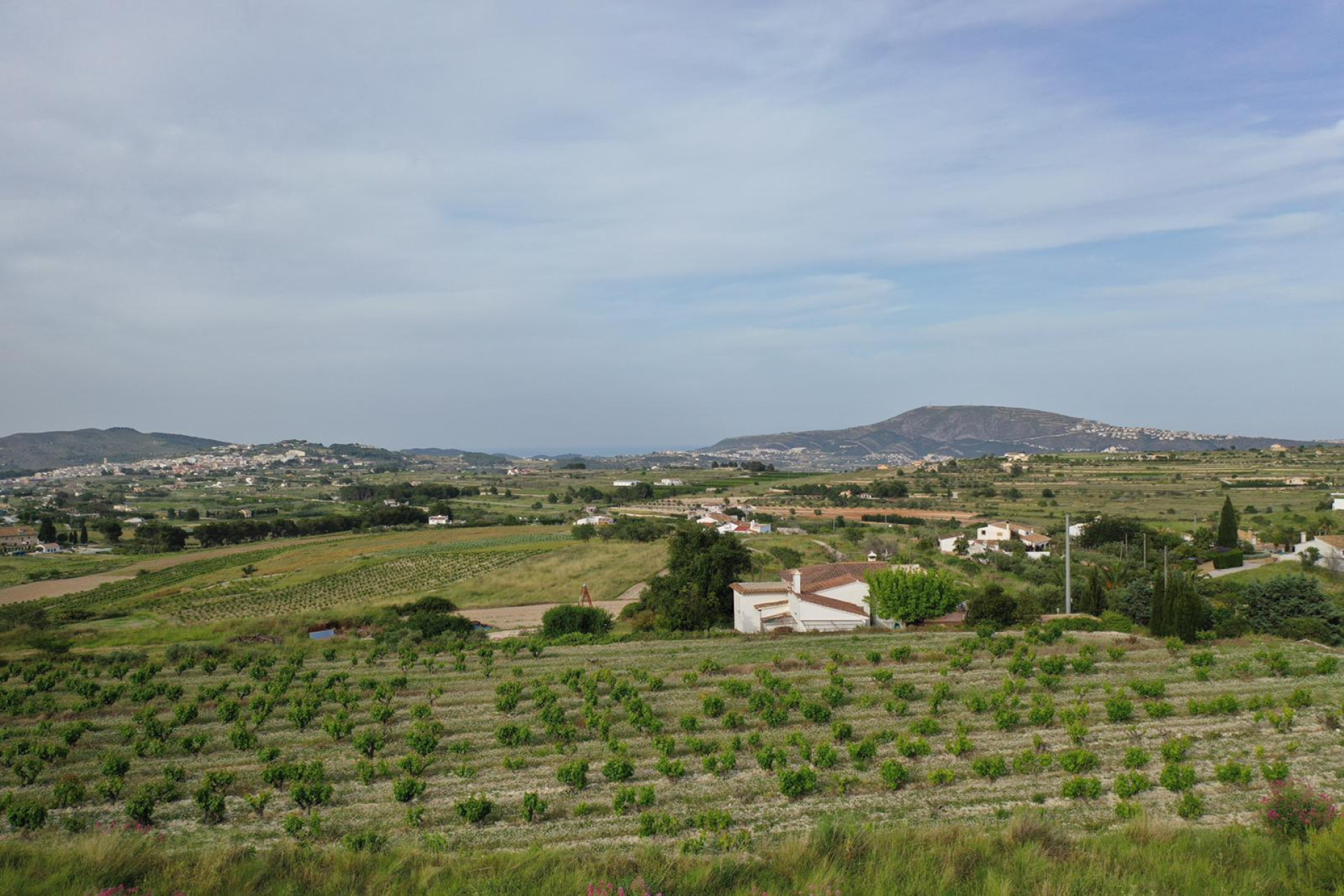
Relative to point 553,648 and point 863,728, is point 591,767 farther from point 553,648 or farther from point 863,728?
point 553,648

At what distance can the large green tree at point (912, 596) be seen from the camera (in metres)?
32.6

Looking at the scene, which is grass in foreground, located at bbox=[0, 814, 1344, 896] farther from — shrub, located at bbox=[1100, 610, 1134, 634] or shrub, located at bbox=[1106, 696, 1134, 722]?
shrub, located at bbox=[1100, 610, 1134, 634]

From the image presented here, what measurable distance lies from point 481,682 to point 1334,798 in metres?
19.1

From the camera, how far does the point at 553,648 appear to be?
95.5ft

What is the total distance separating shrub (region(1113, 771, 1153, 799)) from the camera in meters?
11.6

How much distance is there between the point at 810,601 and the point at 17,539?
11016cm

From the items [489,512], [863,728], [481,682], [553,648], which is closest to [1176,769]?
[863,728]

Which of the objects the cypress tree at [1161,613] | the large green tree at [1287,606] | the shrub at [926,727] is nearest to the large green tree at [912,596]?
the cypress tree at [1161,613]

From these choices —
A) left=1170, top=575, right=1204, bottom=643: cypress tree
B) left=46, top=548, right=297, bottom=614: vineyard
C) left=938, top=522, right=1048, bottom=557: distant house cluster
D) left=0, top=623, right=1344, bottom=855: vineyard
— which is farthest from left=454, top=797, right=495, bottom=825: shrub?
left=46, top=548, right=297, bottom=614: vineyard

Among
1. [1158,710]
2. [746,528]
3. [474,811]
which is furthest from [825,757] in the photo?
[746,528]

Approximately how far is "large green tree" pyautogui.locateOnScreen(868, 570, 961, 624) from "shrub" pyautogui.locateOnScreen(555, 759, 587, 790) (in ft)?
72.2

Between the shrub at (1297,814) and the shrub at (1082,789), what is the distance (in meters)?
3.94

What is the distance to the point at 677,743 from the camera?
15867 millimetres

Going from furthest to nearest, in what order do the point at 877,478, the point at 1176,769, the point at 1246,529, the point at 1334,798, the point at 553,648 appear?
the point at 877,478 < the point at 1246,529 < the point at 553,648 < the point at 1176,769 < the point at 1334,798
